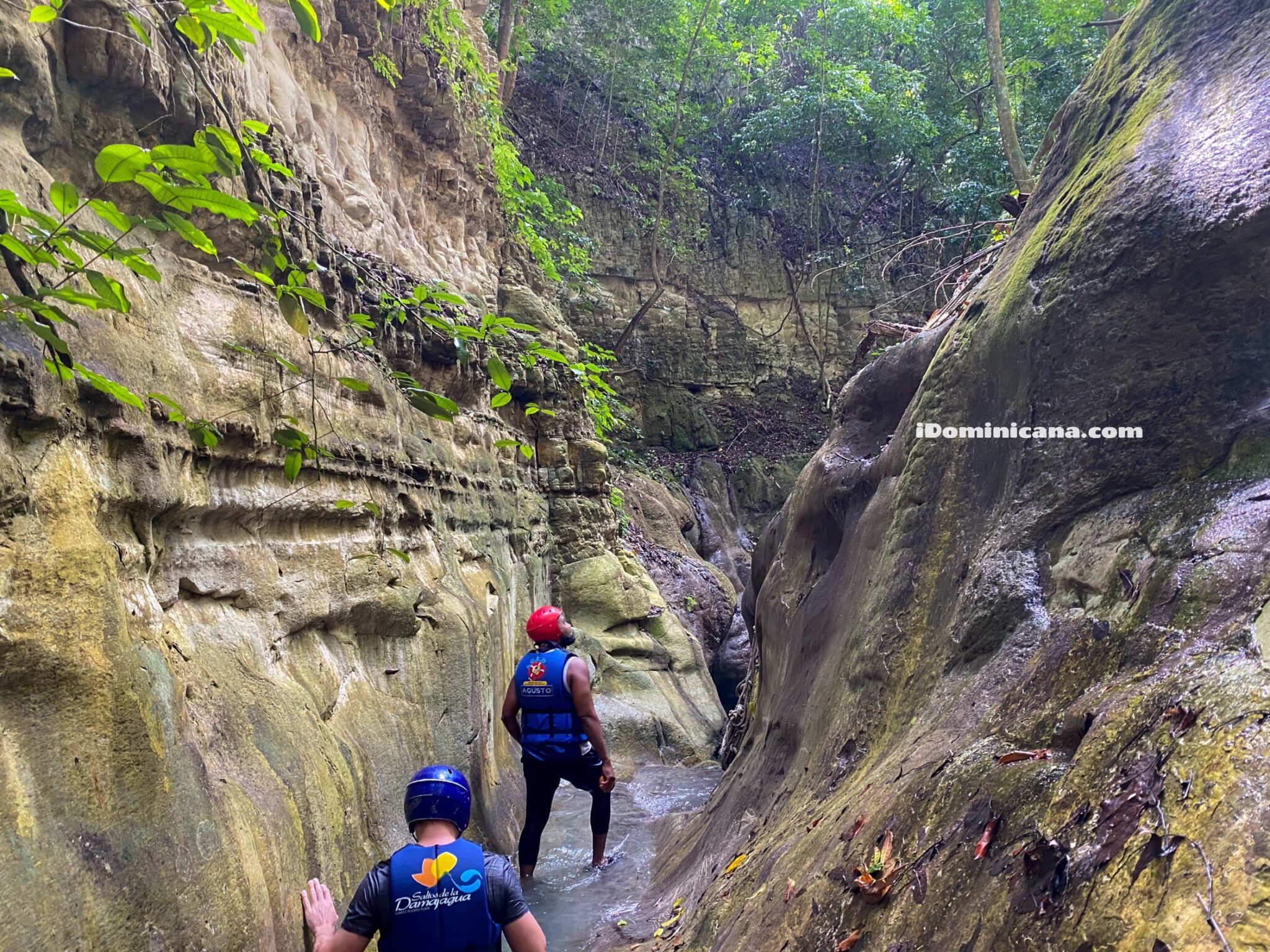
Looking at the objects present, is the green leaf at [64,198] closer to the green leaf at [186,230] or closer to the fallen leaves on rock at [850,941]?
the green leaf at [186,230]

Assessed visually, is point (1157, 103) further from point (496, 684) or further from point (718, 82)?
point (718, 82)

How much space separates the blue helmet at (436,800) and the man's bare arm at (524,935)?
1.06 feet

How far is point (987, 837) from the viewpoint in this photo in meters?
1.91

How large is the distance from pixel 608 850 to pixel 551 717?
1.46 metres

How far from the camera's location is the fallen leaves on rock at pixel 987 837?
6.19 ft

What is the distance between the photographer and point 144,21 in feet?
9.71

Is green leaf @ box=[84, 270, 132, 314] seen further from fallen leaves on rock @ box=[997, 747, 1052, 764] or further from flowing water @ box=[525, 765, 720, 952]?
flowing water @ box=[525, 765, 720, 952]

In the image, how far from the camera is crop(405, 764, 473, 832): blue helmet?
2406mm

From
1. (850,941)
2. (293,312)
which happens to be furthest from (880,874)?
(293,312)

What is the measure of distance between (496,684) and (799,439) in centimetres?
1609

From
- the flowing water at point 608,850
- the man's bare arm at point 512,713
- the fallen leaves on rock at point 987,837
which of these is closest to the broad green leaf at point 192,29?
the fallen leaves on rock at point 987,837

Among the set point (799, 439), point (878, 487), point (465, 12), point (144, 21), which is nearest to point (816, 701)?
point (878, 487)

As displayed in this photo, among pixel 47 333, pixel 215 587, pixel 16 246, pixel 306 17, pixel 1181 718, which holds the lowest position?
pixel 1181 718

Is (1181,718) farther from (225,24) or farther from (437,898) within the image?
(225,24)
